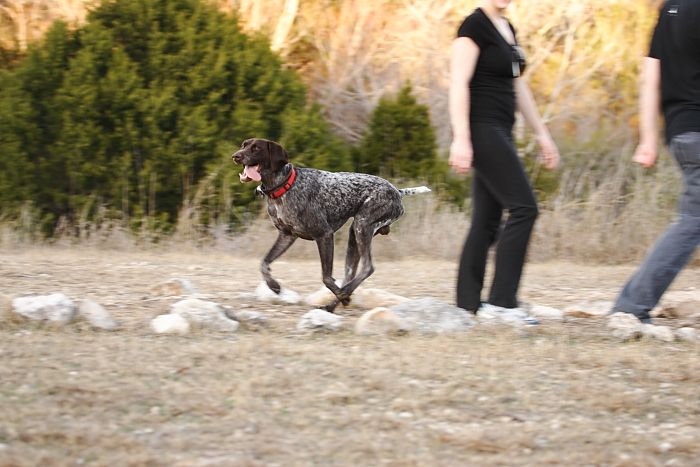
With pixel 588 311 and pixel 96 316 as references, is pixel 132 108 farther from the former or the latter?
pixel 588 311

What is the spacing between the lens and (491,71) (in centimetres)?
584

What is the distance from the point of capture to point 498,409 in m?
4.38

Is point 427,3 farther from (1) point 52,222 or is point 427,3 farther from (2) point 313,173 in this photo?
(2) point 313,173

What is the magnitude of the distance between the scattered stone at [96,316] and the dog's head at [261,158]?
150 centimetres

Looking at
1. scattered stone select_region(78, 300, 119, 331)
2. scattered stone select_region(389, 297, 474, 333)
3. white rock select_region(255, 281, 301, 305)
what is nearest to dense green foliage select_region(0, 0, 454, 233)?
white rock select_region(255, 281, 301, 305)

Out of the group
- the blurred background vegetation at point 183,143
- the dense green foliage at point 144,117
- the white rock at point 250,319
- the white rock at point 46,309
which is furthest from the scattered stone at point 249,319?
the dense green foliage at point 144,117

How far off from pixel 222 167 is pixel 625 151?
6.01 m

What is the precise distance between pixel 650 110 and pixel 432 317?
1765 mm

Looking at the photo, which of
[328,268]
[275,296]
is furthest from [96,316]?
[328,268]

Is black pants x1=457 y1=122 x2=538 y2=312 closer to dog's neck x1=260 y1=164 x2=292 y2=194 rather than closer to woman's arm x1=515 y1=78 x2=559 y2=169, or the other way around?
woman's arm x1=515 y1=78 x2=559 y2=169

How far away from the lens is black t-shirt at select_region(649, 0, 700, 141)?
557 cm

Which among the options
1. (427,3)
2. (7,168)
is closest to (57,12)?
(7,168)

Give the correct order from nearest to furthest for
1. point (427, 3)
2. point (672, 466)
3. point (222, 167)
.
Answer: point (672, 466), point (222, 167), point (427, 3)

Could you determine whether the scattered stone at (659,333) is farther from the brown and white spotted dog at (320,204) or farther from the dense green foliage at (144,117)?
the dense green foliage at (144,117)
